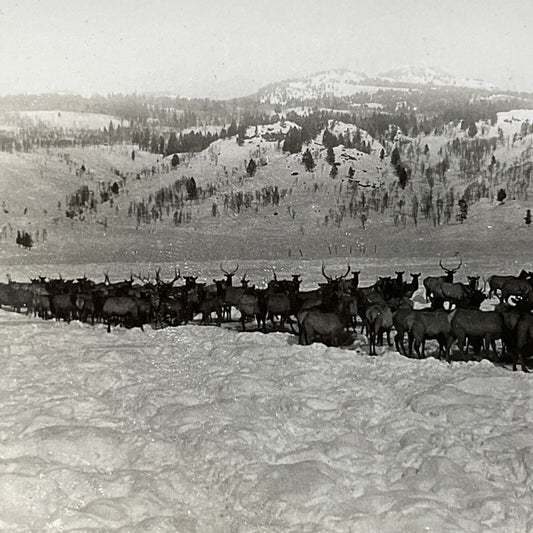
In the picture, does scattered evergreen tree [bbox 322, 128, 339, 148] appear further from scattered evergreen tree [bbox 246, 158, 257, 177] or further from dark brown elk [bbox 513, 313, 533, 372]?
dark brown elk [bbox 513, 313, 533, 372]

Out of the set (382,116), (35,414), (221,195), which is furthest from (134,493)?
(382,116)

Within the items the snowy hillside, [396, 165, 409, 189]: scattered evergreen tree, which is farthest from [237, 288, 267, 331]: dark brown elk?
the snowy hillside

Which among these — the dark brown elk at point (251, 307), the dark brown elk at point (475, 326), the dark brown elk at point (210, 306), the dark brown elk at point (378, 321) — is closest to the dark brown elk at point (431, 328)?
the dark brown elk at point (475, 326)

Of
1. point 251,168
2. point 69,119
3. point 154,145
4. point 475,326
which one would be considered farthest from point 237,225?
point 69,119

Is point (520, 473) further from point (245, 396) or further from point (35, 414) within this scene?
point (35, 414)

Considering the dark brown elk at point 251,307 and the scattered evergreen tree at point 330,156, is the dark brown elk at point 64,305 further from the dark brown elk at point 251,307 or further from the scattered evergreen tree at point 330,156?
the scattered evergreen tree at point 330,156
